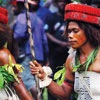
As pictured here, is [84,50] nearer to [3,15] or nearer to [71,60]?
[71,60]

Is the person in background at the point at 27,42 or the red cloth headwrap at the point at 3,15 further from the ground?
the red cloth headwrap at the point at 3,15

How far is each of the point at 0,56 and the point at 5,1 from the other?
1.95 m

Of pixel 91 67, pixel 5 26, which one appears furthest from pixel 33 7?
pixel 91 67

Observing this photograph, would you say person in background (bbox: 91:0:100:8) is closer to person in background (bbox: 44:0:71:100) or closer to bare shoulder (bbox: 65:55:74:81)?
person in background (bbox: 44:0:71:100)

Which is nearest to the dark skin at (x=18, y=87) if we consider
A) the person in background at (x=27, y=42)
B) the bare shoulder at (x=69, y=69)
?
the bare shoulder at (x=69, y=69)

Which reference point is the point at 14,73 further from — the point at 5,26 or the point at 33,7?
the point at 33,7

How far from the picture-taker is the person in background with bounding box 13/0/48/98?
18.6 feet

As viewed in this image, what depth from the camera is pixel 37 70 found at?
12.8 ft

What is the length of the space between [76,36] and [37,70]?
574 millimetres

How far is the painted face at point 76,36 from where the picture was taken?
3.87 m

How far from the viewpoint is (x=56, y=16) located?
650 cm

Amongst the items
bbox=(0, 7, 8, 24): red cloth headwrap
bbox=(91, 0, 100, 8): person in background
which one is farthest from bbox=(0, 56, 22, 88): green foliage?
bbox=(91, 0, 100, 8): person in background

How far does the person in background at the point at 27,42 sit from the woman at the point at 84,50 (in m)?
1.74

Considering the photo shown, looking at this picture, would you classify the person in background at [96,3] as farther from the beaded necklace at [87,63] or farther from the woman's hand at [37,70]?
the woman's hand at [37,70]
